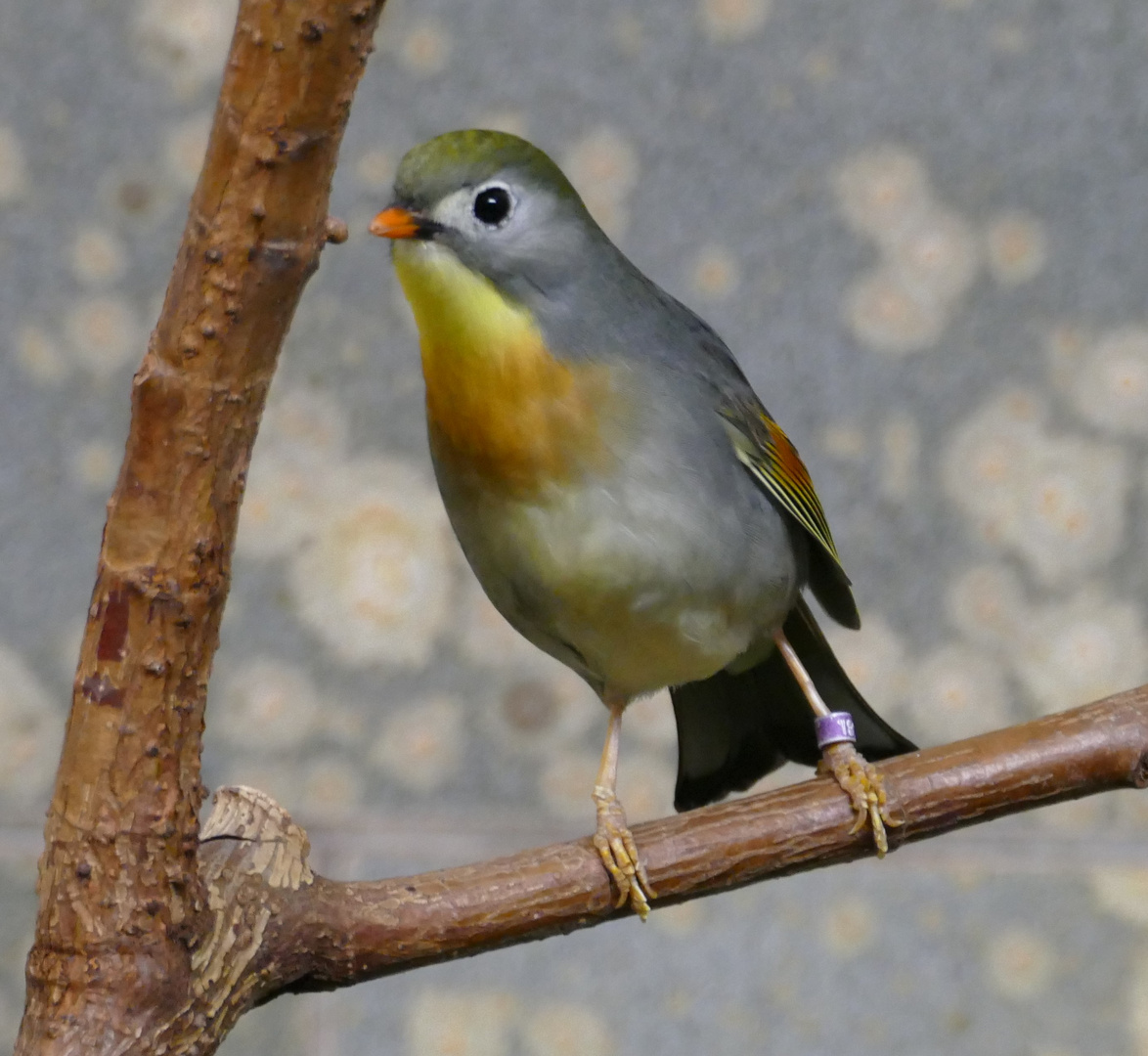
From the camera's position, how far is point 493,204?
1.16 m

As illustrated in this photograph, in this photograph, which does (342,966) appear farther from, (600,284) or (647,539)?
(600,284)

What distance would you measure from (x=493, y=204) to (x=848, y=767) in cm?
57

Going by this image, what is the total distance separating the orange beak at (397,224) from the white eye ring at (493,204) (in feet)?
0.17

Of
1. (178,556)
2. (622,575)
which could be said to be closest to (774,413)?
(622,575)

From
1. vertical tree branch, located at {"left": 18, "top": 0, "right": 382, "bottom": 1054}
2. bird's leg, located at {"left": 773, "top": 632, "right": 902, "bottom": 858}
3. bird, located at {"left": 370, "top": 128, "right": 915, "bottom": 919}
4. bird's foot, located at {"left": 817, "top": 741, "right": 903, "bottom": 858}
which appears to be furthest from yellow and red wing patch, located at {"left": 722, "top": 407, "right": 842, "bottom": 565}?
vertical tree branch, located at {"left": 18, "top": 0, "right": 382, "bottom": 1054}

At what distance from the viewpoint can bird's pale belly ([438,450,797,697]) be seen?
47.3 inches

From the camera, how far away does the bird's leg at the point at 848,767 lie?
4.08 feet

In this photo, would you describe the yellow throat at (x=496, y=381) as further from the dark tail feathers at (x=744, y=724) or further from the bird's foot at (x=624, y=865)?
the dark tail feathers at (x=744, y=724)

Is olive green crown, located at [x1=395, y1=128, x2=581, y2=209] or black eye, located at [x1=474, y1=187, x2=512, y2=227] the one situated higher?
olive green crown, located at [x1=395, y1=128, x2=581, y2=209]

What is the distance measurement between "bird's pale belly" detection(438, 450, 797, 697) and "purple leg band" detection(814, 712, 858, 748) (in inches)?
4.5

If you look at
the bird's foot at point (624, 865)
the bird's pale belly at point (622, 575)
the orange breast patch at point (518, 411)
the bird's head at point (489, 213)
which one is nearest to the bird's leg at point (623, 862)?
the bird's foot at point (624, 865)

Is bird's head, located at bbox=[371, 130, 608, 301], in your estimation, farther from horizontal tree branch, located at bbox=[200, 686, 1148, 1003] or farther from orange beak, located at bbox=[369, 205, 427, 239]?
horizontal tree branch, located at bbox=[200, 686, 1148, 1003]

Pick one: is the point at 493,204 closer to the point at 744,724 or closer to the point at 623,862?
the point at 623,862

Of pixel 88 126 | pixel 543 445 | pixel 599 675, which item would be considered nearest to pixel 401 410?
pixel 88 126
